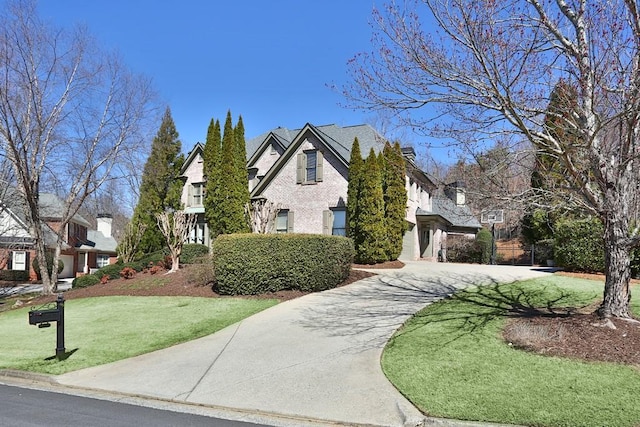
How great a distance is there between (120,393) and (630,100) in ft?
27.7

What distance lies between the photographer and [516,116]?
24.9 ft

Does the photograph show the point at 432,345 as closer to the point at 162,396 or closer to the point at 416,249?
the point at 162,396

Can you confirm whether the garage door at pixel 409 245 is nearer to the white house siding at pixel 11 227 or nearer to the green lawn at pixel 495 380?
the green lawn at pixel 495 380

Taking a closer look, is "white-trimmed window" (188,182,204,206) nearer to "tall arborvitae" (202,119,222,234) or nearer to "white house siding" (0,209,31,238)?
"tall arborvitae" (202,119,222,234)

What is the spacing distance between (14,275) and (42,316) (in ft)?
93.2

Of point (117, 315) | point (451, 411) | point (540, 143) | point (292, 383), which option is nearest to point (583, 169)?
point (540, 143)

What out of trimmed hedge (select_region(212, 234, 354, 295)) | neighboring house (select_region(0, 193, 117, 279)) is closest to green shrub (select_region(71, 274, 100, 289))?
neighboring house (select_region(0, 193, 117, 279))

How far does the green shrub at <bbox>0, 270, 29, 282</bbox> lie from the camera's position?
31594mm

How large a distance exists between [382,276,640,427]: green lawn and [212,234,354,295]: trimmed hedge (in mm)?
4944

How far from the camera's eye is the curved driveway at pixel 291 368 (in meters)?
5.84

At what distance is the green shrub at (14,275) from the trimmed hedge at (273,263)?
2544 centimetres

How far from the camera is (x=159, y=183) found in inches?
1122

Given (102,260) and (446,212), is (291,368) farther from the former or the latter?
(102,260)

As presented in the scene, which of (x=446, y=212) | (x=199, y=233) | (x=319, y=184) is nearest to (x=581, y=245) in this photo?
(x=319, y=184)
